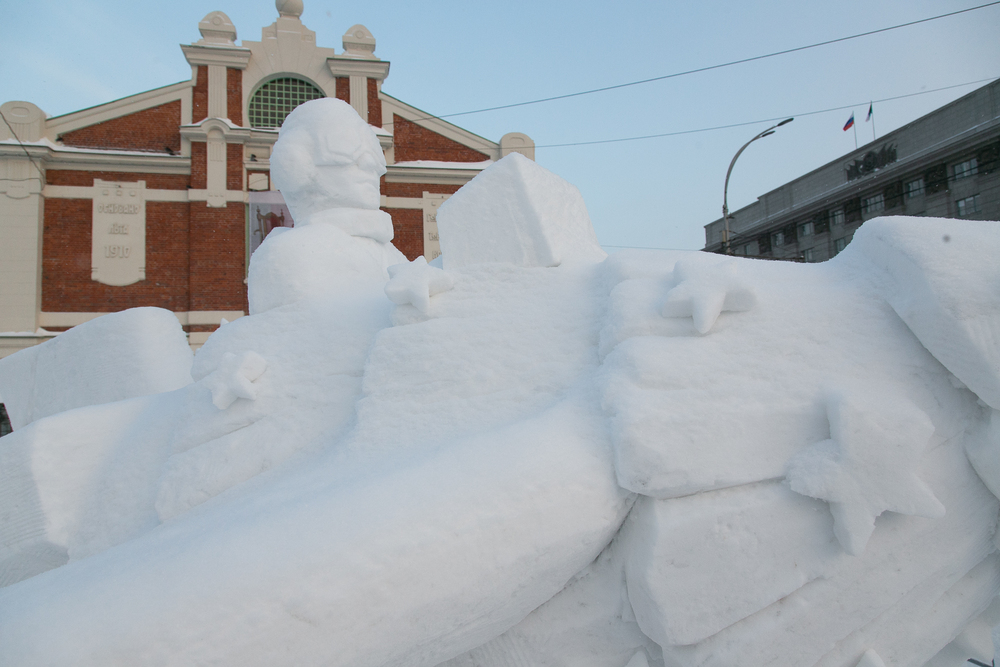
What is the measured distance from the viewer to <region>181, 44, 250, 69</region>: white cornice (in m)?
12.2

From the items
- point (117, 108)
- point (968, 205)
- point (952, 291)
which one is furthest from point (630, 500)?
point (968, 205)

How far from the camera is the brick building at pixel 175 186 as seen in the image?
37.4ft

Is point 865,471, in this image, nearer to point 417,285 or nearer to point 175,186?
point 417,285

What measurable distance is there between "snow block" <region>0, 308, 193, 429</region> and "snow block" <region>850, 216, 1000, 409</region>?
120 inches

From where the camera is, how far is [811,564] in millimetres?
1335

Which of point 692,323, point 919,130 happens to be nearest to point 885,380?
point 692,323

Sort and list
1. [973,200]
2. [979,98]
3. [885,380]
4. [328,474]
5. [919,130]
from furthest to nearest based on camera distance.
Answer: [919,130], [973,200], [979,98], [328,474], [885,380]

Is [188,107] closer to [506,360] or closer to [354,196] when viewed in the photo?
[354,196]

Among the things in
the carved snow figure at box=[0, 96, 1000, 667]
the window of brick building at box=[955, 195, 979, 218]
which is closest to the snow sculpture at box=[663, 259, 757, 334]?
the carved snow figure at box=[0, 96, 1000, 667]

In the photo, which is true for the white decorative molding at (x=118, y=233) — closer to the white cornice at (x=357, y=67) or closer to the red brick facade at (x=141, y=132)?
the red brick facade at (x=141, y=132)

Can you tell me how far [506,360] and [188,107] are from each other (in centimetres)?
1307

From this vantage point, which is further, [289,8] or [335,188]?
[289,8]

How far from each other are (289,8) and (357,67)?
80.4 inches

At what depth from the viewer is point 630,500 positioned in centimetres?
138
